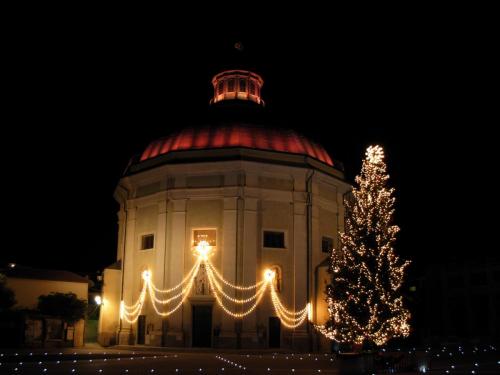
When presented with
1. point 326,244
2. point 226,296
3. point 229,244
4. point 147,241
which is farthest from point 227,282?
point 326,244

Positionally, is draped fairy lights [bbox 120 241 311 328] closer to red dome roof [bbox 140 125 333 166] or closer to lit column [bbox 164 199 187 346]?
lit column [bbox 164 199 187 346]

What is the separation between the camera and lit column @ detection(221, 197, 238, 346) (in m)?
38.9

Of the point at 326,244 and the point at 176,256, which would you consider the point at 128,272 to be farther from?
the point at 326,244

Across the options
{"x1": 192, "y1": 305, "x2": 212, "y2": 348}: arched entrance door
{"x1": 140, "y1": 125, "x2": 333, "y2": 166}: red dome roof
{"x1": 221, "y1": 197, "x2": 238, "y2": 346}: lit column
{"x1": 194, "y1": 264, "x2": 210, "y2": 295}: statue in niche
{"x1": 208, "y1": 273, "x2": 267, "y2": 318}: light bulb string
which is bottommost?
{"x1": 192, "y1": 305, "x2": 212, "y2": 348}: arched entrance door

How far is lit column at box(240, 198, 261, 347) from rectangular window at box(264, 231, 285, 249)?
2.25 ft

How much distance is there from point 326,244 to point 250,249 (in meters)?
6.34

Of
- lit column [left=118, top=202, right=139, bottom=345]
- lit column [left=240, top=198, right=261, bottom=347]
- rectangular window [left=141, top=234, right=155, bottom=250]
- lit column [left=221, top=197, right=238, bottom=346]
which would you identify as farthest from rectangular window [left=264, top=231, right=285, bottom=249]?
lit column [left=118, top=202, right=139, bottom=345]

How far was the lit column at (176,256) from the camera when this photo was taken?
38906 millimetres

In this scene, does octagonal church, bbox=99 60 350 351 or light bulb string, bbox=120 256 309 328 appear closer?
light bulb string, bbox=120 256 309 328

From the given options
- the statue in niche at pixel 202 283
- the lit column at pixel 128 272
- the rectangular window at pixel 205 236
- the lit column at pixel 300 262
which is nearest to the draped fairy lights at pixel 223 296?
the statue in niche at pixel 202 283

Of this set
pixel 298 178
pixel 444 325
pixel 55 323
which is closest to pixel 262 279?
pixel 298 178

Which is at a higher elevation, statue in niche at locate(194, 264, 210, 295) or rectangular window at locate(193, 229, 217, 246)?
rectangular window at locate(193, 229, 217, 246)

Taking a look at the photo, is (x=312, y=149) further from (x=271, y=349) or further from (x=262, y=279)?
(x=271, y=349)

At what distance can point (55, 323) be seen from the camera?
41438 millimetres
